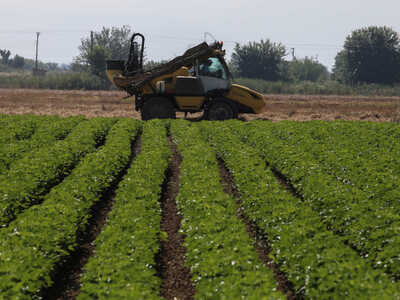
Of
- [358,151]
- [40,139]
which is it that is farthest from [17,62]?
[358,151]

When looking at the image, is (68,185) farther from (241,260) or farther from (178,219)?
(241,260)

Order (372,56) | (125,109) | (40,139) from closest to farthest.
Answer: (40,139)
(125,109)
(372,56)

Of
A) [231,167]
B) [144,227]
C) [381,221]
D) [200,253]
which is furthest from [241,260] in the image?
[231,167]

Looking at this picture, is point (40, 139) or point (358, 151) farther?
point (40, 139)

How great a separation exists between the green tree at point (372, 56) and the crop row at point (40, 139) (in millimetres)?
50730

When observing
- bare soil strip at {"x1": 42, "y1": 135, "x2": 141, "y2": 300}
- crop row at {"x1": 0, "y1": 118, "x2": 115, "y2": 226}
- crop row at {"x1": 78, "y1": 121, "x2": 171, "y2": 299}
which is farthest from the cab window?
bare soil strip at {"x1": 42, "y1": 135, "x2": 141, "y2": 300}

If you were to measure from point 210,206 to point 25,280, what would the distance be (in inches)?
141

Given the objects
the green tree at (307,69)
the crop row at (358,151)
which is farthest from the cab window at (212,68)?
the green tree at (307,69)

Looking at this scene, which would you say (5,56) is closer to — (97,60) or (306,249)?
(97,60)

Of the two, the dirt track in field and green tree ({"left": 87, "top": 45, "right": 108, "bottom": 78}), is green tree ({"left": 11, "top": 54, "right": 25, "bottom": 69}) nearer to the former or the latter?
green tree ({"left": 87, "top": 45, "right": 108, "bottom": 78})

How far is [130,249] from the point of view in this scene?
6.09 meters

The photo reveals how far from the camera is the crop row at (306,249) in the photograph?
5027mm

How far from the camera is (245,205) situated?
28.3 feet

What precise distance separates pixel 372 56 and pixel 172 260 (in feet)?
196
